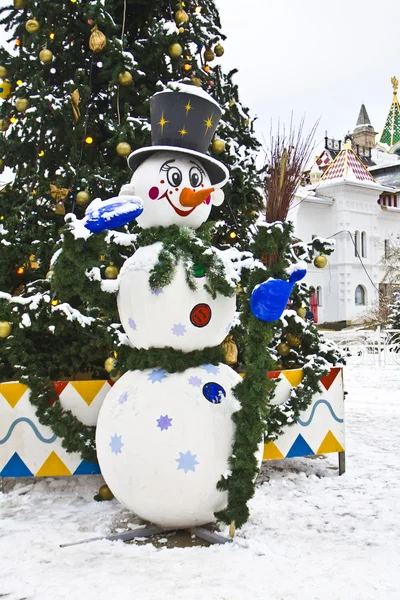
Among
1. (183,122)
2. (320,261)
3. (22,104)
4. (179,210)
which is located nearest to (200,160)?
(183,122)

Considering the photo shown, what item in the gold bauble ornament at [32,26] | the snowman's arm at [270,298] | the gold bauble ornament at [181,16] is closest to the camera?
the snowman's arm at [270,298]

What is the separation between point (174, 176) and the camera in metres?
3.45

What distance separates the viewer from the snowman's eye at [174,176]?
3439mm

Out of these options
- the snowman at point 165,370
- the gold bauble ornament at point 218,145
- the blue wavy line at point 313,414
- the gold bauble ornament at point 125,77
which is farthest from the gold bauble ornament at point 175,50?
the blue wavy line at point 313,414

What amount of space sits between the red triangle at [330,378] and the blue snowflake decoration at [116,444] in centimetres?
193

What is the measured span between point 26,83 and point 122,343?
2.52 metres

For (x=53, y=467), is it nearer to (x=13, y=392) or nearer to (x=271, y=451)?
(x=13, y=392)

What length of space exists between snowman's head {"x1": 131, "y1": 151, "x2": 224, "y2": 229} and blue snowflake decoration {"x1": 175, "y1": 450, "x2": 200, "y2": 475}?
4.35ft

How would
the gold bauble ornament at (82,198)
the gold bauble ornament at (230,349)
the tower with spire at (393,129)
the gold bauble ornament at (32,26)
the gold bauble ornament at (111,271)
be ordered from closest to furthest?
1. the gold bauble ornament at (111,271)
2. the gold bauble ornament at (230,349)
3. the gold bauble ornament at (82,198)
4. the gold bauble ornament at (32,26)
5. the tower with spire at (393,129)

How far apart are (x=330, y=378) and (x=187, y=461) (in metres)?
1.87

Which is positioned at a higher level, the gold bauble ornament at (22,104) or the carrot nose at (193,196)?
the gold bauble ornament at (22,104)

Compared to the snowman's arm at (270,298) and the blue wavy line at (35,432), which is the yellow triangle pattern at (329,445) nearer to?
the snowman's arm at (270,298)

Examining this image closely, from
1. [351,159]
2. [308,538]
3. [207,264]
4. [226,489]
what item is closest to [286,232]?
[207,264]

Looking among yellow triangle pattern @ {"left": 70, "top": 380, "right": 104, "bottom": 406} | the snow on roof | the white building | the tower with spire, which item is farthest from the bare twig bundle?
the tower with spire
